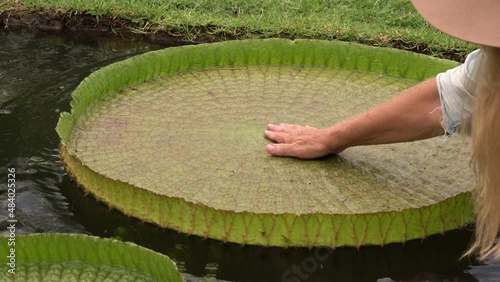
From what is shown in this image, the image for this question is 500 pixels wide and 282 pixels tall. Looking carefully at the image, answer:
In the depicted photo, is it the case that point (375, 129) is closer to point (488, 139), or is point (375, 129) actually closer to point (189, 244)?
point (189, 244)

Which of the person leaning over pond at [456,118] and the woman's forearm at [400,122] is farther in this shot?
the woman's forearm at [400,122]

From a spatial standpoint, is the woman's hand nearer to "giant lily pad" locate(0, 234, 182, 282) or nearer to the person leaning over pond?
the person leaning over pond

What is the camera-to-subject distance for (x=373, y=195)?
102 inches

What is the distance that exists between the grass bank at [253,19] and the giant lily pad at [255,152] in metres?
0.73

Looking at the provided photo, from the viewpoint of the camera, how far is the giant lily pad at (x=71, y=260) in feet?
6.71

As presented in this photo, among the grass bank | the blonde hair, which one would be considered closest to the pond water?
the blonde hair

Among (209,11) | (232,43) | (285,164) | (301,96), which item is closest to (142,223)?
(285,164)

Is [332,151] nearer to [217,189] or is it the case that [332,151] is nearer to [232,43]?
[217,189]

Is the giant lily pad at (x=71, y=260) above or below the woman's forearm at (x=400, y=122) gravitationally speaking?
below

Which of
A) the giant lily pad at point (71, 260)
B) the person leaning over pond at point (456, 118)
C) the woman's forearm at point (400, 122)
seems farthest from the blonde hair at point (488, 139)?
the giant lily pad at point (71, 260)

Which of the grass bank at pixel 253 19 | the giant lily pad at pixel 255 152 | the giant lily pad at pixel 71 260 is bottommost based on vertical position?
the giant lily pad at pixel 71 260

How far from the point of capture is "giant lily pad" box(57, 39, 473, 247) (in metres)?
2.43

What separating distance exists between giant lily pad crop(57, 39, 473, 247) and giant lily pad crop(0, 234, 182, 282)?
389 millimetres

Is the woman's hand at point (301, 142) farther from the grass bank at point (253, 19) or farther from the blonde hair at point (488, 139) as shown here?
the grass bank at point (253, 19)
